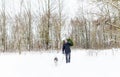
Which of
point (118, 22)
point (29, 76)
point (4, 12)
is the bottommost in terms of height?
point (29, 76)

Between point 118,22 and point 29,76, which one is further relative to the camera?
point 118,22

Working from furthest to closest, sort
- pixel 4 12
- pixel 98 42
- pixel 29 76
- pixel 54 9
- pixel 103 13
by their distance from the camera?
pixel 98 42 → pixel 4 12 → pixel 54 9 → pixel 103 13 → pixel 29 76

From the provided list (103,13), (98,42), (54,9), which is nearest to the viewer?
(103,13)

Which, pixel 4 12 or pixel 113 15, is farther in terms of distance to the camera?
pixel 4 12

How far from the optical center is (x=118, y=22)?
1719 cm

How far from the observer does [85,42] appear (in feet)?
171

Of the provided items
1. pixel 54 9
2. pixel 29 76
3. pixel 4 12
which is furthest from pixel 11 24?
pixel 29 76

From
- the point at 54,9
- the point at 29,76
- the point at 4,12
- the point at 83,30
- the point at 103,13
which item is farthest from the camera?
the point at 83,30

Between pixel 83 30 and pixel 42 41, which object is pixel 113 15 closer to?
pixel 42 41

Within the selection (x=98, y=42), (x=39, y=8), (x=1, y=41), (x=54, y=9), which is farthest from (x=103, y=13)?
(x=98, y=42)

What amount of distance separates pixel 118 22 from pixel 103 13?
1.51 metres

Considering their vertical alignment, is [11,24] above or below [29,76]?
above

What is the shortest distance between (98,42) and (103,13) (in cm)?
3382

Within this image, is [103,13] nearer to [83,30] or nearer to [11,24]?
[11,24]
